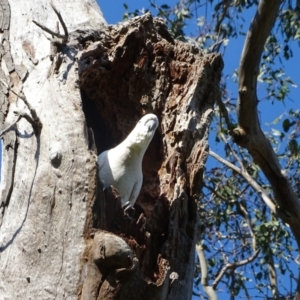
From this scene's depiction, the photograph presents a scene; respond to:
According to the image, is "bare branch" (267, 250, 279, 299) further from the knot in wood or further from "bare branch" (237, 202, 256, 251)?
the knot in wood

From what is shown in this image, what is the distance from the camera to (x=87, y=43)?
364 cm

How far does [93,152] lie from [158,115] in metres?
1.02

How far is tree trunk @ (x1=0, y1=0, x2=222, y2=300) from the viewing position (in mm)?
2646

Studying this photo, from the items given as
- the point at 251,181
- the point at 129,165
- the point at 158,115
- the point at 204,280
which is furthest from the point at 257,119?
the point at 204,280

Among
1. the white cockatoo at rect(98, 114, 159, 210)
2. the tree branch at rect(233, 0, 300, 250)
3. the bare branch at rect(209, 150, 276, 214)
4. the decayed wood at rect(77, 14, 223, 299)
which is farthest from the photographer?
the bare branch at rect(209, 150, 276, 214)

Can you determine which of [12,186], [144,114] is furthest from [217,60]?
[12,186]

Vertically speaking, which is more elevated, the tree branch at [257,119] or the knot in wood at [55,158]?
the tree branch at [257,119]

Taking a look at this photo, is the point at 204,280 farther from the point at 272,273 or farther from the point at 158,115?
the point at 158,115

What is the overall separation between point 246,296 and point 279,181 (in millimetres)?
2712

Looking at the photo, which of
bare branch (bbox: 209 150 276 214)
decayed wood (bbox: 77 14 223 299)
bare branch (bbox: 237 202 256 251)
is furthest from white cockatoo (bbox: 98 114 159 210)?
bare branch (bbox: 237 202 256 251)

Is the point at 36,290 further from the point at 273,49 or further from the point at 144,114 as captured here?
the point at 273,49

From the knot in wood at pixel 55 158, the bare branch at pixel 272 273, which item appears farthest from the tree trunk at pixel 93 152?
the bare branch at pixel 272 273

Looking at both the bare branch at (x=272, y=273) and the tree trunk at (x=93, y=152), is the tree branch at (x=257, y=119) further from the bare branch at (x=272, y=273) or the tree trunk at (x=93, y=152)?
the bare branch at (x=272, y=273)

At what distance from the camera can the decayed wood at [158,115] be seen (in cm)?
313
